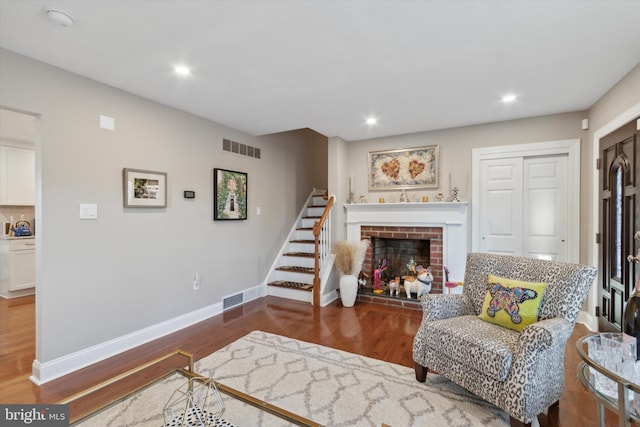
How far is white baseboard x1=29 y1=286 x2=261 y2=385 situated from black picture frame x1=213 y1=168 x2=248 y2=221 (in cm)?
115

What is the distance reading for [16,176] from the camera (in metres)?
4.68

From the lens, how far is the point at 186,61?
223 centimetres

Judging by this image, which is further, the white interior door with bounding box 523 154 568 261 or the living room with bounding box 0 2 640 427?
the white interior door with bounding box 523 154 568 261

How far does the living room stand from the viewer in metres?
2.28

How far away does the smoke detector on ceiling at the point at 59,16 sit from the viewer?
167 centimetres

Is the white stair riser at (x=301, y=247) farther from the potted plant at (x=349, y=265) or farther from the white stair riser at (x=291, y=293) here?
the potted plant at (x=349, y=265)

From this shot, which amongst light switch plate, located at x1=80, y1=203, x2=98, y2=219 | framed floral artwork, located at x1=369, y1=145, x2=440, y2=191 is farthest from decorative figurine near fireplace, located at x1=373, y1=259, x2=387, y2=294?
light switch plate, located at x1=80, y1=203, x2=98, y2=219

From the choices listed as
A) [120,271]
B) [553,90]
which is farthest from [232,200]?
[553,90]

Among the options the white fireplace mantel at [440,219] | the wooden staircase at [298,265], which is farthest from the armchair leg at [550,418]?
the wooden staircase at [298,265]

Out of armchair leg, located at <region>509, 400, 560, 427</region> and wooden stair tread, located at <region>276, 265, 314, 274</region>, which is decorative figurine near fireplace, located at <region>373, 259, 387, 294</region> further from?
armchair leg, located at <region>509, 400, 560, 427</region>

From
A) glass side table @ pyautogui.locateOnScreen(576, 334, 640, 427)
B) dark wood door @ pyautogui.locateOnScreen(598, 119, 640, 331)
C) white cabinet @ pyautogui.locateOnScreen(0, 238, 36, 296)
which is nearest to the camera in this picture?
glass side table @ pyautogui.locateOnScreen(576, 334, 640, 427)

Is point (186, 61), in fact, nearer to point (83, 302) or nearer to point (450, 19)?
point (450, 19)

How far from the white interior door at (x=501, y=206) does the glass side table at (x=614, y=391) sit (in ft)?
8.14

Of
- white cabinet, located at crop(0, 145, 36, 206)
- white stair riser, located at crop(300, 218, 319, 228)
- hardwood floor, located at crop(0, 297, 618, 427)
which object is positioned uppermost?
white cabinet, located at crop(0, 145, 36, 206)
